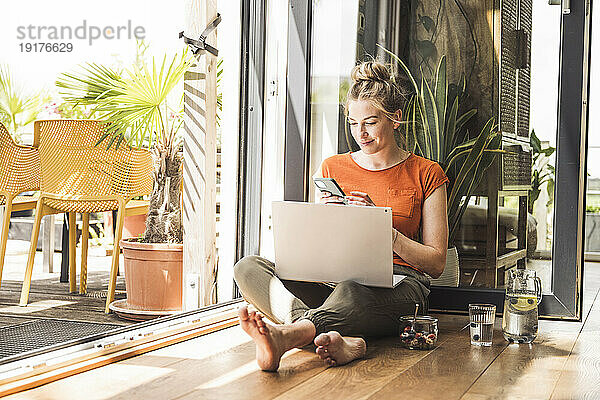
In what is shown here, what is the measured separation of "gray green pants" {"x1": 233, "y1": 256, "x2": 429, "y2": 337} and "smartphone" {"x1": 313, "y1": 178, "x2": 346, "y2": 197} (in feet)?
1.02

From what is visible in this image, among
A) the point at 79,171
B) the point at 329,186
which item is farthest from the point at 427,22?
the point at 79,171

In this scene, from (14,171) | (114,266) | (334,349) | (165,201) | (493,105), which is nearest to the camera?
(334,349)

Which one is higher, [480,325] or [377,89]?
[377,89]

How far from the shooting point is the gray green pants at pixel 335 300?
238cm

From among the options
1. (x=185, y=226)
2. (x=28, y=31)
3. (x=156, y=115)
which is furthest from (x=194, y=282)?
(x=28, y=31)

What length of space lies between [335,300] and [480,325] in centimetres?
48

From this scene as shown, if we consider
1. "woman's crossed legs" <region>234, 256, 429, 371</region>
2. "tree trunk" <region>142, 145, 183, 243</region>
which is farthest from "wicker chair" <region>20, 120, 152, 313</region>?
"woman's crossed legs" <region>234, 256, 429, 371</region>

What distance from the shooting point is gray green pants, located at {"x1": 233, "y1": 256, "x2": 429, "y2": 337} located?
2.38m

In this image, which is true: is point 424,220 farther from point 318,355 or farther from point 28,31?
point 28,31

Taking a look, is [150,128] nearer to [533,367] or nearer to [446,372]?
[446,372]

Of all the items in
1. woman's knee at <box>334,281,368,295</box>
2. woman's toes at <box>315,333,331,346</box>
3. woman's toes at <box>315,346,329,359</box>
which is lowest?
woman's toes at <box>315,346,329,359</box>

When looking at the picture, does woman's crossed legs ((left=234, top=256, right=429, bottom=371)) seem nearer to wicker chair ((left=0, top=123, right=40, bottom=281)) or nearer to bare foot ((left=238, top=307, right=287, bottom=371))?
bare foot ((left=238, top=307, right=287, bottom=371))

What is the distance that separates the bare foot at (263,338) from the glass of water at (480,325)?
27.0 inches

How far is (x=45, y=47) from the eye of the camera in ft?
21.8
